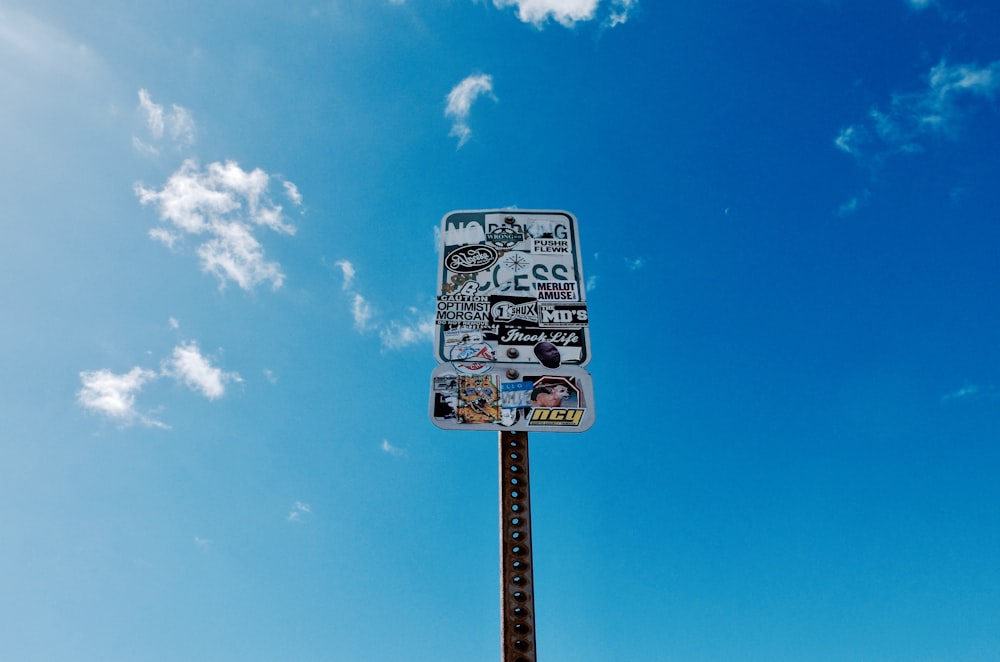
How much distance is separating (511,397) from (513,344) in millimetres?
375

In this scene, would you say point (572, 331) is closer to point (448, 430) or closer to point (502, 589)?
point (448, 430)

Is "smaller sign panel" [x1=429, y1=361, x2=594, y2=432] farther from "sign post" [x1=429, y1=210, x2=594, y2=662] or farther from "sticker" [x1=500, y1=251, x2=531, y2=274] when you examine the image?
"sticker" [x1=500, y1=251, x2=531, y2=274]

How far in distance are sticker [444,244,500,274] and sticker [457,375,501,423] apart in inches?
33.0

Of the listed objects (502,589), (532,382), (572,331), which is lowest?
(502,589)

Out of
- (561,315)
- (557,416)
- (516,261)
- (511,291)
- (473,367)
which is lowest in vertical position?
(557,416)

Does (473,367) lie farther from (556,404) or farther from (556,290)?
(556,290)

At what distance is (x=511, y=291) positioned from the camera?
374cm

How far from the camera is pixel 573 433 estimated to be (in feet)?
11.1

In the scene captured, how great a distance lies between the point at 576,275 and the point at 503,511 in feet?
5.61

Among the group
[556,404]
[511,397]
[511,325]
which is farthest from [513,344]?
[556,404]

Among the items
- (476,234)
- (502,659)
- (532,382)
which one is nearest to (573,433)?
(532,382)

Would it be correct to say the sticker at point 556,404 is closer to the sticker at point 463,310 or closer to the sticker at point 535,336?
the sticker at point 535,336

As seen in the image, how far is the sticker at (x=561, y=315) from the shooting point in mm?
3617

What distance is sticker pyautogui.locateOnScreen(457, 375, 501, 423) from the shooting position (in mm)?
3277
